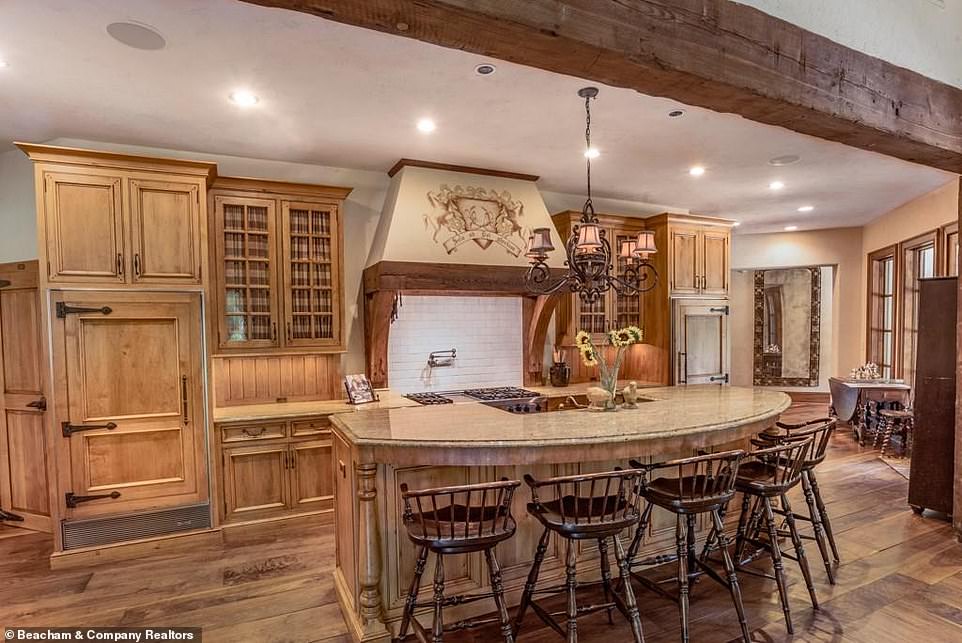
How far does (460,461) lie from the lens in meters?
2.36

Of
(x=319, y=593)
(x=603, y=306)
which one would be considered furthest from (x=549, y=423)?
(x=603, y=306)

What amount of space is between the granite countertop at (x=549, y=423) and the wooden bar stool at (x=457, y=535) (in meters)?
0.27

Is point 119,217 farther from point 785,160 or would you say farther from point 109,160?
point 785,160

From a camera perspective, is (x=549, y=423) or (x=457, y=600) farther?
(x=549, y=423)

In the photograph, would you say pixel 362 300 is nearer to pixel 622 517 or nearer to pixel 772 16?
pixel 622 517

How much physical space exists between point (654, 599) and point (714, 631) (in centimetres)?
36

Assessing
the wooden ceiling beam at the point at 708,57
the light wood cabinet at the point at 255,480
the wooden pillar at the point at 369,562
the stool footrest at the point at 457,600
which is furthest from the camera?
the light wood cabinet at the point at 255,480

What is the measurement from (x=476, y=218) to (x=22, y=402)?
13.0 ft

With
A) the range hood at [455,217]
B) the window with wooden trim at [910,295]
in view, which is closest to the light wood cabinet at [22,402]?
the range hood at [455,217]

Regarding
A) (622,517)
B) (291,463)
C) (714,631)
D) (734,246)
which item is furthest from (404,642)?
(734,246)

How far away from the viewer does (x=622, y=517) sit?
224 centimetres

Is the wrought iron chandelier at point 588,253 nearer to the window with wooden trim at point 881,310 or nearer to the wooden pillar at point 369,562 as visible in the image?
the wooden pillar at point 369,562

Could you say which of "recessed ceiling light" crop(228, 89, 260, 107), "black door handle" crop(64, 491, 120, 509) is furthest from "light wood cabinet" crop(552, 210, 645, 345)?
"black door handle" crop(64, 491, 120, 509)

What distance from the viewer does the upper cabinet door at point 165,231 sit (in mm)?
3562
